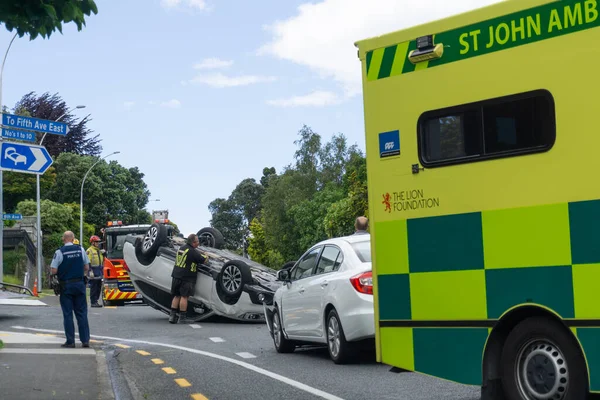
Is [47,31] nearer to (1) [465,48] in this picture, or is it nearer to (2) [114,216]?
(1) [465,48]

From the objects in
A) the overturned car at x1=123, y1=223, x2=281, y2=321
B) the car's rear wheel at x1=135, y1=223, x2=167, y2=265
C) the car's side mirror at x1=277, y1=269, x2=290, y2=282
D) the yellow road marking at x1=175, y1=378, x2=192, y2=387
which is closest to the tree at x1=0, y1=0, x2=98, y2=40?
the yellow road marking at x1=175, y1=378, x2=192, y2=387

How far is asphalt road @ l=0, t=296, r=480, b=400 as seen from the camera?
29.1 ft

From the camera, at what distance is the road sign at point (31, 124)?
1750 centimetres

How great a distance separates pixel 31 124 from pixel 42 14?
382 inches

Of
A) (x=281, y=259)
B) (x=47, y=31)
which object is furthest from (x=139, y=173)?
(x=47, y=31)

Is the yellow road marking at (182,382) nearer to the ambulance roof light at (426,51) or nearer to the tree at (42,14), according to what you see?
the tree at (42,14)

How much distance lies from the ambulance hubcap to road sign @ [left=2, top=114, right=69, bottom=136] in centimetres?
1348

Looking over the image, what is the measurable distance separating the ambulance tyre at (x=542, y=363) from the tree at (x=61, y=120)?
223 ft

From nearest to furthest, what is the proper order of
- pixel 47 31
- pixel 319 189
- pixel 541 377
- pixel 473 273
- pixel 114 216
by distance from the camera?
pixel 541 377, pixel 473 273, pixel 47 31, pixel 114 216, pixel 319 189

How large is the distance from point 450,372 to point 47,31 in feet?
17.6

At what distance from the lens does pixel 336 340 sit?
36.1 ft

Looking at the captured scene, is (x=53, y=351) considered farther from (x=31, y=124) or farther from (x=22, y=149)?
(x=31, y=124)

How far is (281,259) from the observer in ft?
343

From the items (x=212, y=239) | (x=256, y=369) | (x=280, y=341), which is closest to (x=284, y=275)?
(x=280, y=341)
